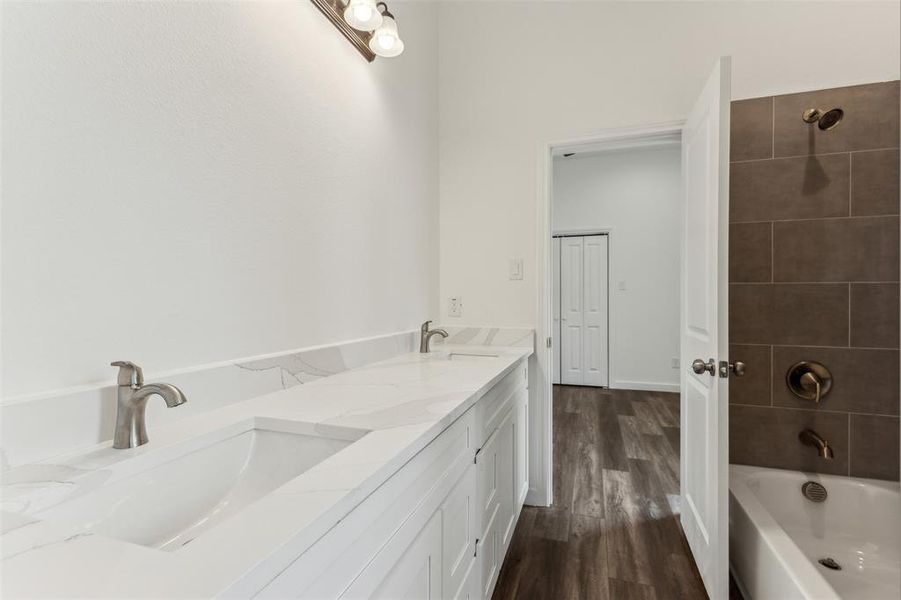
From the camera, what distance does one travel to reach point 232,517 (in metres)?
0.50

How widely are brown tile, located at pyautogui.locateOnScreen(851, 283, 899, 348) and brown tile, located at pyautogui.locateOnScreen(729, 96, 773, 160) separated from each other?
660 millimetres

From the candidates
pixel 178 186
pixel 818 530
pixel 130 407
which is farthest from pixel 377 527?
pixel 818 530

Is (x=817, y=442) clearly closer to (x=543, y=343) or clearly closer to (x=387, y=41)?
(x=543, y=343)

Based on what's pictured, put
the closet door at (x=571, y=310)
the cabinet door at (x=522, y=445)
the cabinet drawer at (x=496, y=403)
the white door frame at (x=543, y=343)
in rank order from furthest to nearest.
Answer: the closet door at (x=571, y=310), the white door frame at (x=543, y=343), the cabinet door at (x=522, y=445), the cabinet drawer at (x=496, y=403)

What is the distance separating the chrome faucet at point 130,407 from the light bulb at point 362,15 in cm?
126

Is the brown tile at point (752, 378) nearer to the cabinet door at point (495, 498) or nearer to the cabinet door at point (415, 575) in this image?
the cabinet door at point (495, 498)

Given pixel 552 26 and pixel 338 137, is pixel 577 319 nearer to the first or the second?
pixel 552 26

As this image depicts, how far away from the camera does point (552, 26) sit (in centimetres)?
224

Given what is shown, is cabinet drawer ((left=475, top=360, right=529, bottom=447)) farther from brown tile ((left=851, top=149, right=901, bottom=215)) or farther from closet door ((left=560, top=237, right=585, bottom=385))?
closet door ((left=560, top=237, right=585, bottom=385))

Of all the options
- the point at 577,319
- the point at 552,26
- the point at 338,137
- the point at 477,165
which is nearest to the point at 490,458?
the point at 338,137

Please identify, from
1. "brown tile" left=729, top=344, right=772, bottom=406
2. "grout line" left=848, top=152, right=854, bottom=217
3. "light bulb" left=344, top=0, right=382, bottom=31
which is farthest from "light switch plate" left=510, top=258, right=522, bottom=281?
"grout line" left=848, top=152, right=854, bottom=217

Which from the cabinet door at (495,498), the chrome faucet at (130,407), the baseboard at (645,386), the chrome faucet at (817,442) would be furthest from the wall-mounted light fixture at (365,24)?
the baseboard at (645,386)

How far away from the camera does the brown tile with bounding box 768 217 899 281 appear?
171cm

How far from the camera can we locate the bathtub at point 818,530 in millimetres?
1455
